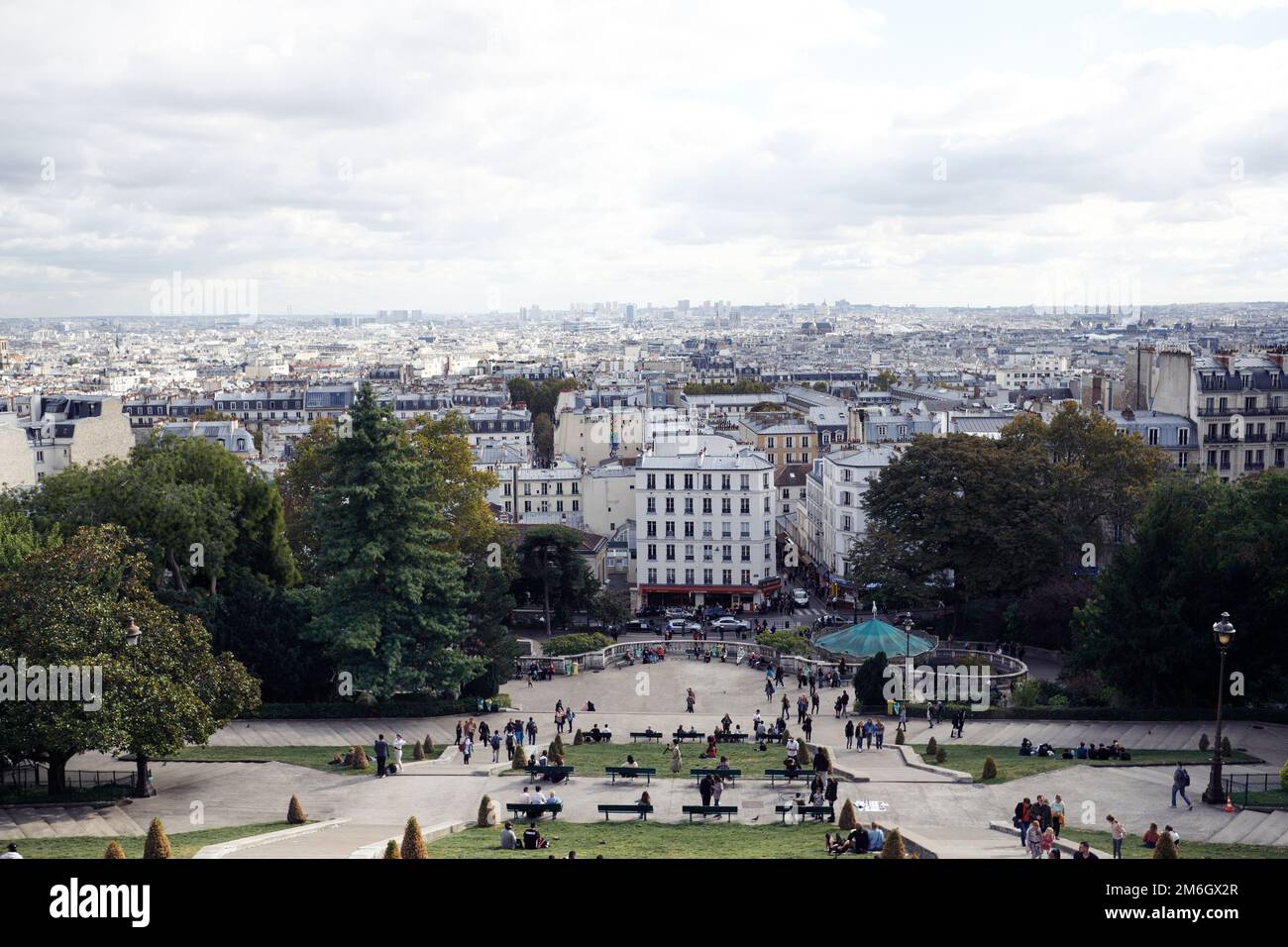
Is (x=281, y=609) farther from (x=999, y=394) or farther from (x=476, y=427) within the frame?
(x=999, y=394)

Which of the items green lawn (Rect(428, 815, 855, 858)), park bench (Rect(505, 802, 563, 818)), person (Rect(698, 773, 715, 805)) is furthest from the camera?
person (Rect(698, 773, 715, 805))

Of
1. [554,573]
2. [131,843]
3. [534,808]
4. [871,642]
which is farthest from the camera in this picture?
[554,573]

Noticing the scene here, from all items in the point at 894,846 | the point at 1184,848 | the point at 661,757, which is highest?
the point at 894,846

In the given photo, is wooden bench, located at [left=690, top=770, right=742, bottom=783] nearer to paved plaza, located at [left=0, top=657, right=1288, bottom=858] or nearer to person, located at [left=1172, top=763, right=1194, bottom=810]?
paved plaza, located at [left=0, top=657, right=1288, bottom=858]

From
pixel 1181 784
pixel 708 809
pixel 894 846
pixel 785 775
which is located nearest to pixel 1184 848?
pixel 1181 784

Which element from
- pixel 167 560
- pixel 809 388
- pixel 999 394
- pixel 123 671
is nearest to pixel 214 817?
pixel 123 671

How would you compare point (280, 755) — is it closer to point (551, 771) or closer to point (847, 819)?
point (551, 771)

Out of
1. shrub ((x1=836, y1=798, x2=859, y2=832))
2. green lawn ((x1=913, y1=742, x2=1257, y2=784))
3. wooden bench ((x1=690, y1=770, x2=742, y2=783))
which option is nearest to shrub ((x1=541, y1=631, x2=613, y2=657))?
green lawn ((x1=913, y1=742, x2=1257, y2=784))

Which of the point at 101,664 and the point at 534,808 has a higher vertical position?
the point at 101,664
